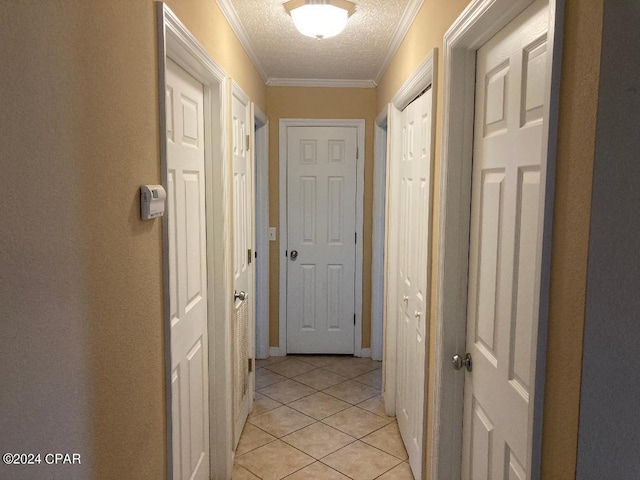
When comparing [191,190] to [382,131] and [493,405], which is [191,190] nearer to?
[493,405]

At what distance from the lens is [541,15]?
1249mm

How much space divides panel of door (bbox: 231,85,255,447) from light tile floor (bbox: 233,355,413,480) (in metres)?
0.18

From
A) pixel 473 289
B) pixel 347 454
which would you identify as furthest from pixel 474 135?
pixel 347 454

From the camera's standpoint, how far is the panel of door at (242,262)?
9.28 feet

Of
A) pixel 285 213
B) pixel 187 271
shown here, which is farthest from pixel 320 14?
pixel 285 213

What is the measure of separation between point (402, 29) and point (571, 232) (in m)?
2.05

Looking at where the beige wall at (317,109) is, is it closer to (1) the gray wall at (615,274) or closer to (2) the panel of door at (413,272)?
(2) the panel of door at (413,272)

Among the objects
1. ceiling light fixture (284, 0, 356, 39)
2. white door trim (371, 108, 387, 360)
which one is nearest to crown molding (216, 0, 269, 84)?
ceiling light fixture (284, 0, 356, 39)

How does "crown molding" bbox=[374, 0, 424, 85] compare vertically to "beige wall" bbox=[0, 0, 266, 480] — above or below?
above

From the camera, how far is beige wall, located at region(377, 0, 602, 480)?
91 centimetres

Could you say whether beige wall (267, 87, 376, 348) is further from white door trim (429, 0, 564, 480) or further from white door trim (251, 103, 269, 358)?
white door trim (429, 0, 564, 480)

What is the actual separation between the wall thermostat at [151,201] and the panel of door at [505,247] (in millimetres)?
983

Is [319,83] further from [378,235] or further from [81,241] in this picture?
[81,241]

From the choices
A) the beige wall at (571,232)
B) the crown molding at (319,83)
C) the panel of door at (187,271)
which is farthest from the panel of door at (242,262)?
the beige wall at (571,232)
